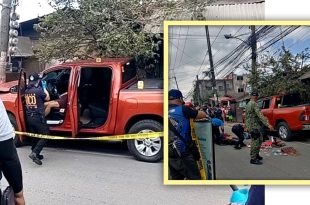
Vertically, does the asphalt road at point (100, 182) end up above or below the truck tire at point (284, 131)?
below

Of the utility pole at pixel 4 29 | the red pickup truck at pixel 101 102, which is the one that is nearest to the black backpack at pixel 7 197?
the red pickup truck at pixel 101 102

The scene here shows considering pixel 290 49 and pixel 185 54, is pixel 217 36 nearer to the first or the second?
pixel 185 54

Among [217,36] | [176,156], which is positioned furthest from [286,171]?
[217,36]

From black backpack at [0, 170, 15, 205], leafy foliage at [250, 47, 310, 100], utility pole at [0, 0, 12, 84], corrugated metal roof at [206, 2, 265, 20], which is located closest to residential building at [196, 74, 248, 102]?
leafy foliage at [250, 47, 310, 100]

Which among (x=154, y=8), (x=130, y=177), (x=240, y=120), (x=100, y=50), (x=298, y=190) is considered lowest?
(x=130, y=177)

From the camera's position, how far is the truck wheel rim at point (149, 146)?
5.45m

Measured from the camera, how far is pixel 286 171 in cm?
256

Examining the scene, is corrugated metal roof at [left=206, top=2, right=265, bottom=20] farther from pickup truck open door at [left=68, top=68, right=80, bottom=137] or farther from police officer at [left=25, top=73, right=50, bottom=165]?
police officer at [left=25, top=73, right=50, bottom=165]

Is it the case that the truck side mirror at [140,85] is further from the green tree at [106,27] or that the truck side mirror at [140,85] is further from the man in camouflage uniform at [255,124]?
the man in camouflage uniform at [255,124]

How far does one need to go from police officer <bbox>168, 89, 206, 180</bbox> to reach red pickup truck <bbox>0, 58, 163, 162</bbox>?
2.42m

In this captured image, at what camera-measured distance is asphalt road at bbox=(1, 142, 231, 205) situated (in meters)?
3.92

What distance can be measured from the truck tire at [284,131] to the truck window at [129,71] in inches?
134

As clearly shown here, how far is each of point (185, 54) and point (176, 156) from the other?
73 centimetres

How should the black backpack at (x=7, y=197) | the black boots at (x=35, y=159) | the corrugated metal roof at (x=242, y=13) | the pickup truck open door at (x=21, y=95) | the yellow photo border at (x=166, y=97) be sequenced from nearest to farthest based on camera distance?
the black backpack at (x=7, y=197), the yellow photo border at (x=166, y=97), the corrugated metal roof at (x=242, y=13), the black boots at (x=35, y=159), the pickup truck open door at (x=21, y=95)
